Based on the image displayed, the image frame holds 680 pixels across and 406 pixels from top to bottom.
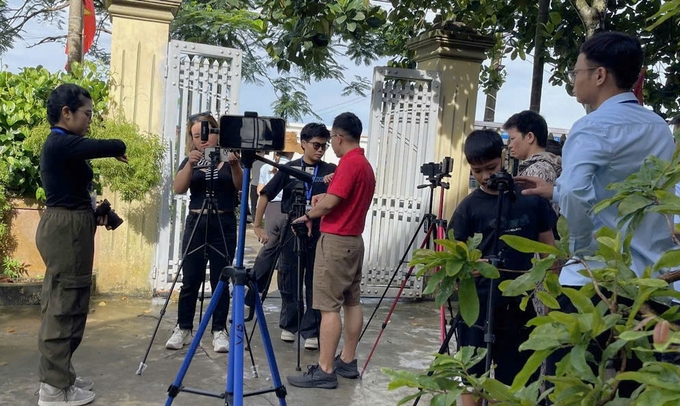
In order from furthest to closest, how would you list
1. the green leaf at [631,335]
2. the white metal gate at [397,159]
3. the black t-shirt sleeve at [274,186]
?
the white metal gate at [397,159], the black t-shirt sleeve at [274,186], the green leaf at [631,335]

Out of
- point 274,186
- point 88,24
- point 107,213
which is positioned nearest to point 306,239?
point 274,186

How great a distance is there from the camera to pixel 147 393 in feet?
14.5

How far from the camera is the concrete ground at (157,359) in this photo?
4426mm

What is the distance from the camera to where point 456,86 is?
307 inches

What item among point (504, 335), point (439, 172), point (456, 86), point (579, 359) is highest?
point (456, 86)

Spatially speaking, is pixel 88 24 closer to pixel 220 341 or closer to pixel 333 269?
pixel 220 341

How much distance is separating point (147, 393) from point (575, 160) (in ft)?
10.4

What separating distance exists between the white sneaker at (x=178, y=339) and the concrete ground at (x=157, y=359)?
5 centimetres

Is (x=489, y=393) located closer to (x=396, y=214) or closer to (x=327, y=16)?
(x=327, y=16)

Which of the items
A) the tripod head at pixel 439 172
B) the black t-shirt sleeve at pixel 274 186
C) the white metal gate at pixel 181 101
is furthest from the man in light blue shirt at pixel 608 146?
the white metal gate at pixel 181 101

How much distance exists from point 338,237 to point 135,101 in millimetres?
3222

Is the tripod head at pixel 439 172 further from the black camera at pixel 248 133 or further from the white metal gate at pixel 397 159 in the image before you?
the white metal gate at pixel 397 159

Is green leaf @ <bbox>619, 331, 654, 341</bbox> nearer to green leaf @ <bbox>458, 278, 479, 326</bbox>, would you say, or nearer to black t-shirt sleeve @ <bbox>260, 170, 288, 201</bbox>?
green leaf @ <bbox>458, 278, 479, 326</bbox>

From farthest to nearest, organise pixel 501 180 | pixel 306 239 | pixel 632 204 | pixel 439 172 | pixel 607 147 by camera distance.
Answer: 1. pixel 306 239
2. pixel 439 172
3. pixel 501 180
4. pixel 607 147
5. pixel 632 204
